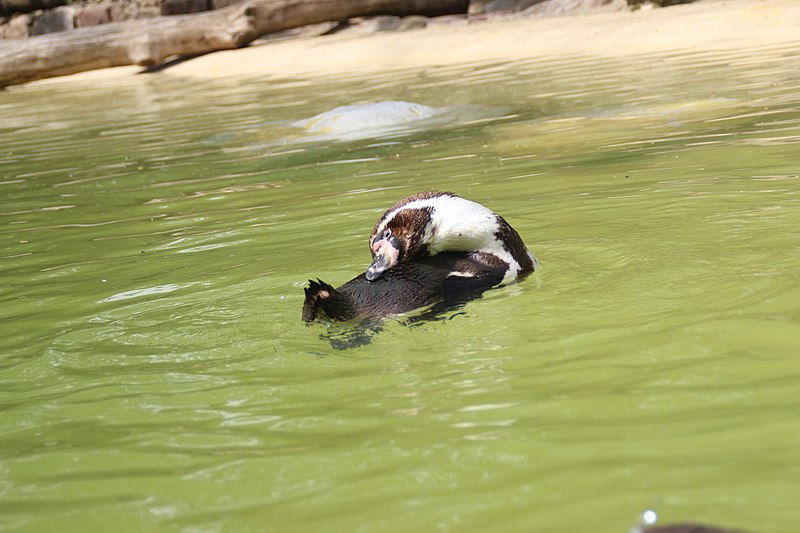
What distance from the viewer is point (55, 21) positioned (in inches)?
1065

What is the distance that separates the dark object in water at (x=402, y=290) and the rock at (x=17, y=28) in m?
25.5

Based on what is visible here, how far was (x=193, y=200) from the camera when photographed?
8672 mm

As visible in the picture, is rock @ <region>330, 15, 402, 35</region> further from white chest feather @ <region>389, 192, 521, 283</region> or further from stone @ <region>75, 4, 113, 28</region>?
white chest feather @ <region>389, 192, 521, 283</region>

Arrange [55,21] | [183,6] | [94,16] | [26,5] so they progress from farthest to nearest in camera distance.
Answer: [26,5], [55,21], [94,16], [183,6]

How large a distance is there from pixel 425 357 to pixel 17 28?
87.6 ft

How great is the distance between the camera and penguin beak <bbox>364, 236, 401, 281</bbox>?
15.3ft

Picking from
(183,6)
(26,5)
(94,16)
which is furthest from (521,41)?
(26,5)

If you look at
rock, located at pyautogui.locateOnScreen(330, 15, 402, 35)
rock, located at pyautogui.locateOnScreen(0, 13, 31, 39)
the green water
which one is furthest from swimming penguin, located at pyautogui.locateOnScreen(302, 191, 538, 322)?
rock, located at pyautogui.locateOnScreen(0, 13, 31, 39)

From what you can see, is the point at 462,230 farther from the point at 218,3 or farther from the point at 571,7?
the point at 218,3

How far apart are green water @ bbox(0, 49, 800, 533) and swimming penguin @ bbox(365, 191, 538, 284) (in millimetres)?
206

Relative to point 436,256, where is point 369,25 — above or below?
above

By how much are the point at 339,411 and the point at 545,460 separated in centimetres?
86

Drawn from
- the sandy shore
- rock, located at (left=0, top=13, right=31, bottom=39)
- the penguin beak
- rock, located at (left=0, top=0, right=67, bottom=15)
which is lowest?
the penguin beak

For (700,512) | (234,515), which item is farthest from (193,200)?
(700,512)
